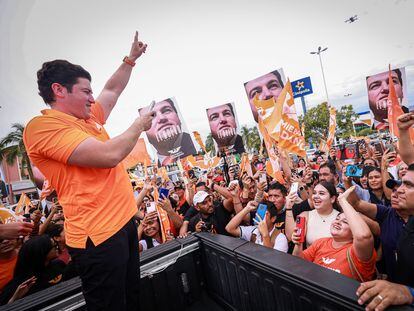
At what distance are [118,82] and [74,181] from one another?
94cm

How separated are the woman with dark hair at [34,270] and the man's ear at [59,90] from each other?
2431 millimetres

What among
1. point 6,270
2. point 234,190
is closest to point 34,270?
point 6,270

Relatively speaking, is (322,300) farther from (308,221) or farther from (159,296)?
(308,221)

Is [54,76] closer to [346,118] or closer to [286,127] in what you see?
[286,127]

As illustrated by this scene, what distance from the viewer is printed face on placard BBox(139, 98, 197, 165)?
709cm

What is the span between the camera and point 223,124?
9.21m

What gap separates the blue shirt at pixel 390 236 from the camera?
2309 mm

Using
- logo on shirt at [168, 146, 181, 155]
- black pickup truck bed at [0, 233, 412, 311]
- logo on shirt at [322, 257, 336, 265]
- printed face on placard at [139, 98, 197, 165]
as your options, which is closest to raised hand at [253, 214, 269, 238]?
logo on shirt at [322, 257, 336, 265]

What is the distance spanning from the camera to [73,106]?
4.63 ft

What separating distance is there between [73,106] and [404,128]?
2.90 metres

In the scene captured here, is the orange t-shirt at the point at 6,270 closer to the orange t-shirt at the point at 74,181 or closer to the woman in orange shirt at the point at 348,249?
the orange t-shirt at the point at 74,181

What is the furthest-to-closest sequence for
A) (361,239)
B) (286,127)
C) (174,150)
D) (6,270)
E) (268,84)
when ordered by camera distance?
1. (174,150)
2. (268,84)
3. (286,127)
4. (6,270)
5. (361,239)

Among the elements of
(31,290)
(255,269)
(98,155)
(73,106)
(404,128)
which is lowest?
(31,290)

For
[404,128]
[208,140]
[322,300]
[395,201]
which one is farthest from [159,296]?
[208,140]
